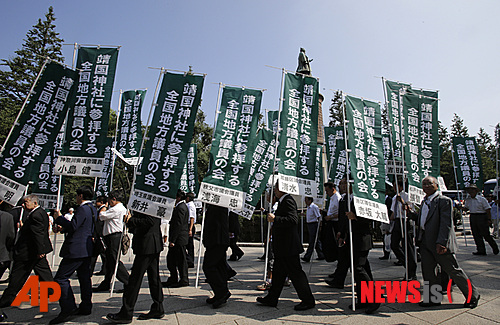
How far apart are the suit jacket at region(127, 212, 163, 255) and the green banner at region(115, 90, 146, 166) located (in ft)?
19.3

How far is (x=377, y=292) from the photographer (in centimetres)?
461

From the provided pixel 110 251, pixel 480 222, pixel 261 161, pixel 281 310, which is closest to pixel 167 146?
pixel 110 251

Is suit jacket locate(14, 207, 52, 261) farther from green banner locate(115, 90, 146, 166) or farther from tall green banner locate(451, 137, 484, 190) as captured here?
tall green banner locate(451, 137, 484, 190)

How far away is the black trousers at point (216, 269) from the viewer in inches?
195

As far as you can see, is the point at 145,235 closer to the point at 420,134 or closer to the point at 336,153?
the point at 420,134

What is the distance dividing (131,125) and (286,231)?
7.57 metres

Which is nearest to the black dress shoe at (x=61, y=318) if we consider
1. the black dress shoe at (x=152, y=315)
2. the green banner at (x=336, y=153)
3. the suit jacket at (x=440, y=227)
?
the black dress shoe at (x=152, y=315)

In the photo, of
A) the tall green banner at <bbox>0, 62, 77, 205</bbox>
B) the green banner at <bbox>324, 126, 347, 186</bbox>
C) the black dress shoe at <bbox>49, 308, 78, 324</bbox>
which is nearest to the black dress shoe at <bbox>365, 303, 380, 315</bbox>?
the black dress shoe at <bbox>49, 308, 78, 324</bbox>

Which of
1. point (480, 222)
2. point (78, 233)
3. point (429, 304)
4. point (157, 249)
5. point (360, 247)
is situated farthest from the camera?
point (480, 222)

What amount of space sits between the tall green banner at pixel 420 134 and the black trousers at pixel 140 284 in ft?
16.4

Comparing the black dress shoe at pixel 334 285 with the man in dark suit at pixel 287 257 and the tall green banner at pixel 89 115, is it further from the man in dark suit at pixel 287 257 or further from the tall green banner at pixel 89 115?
the tall green banner at pixel 89 115

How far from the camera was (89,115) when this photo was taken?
6590 millimetres

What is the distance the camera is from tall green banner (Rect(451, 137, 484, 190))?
11406 mm

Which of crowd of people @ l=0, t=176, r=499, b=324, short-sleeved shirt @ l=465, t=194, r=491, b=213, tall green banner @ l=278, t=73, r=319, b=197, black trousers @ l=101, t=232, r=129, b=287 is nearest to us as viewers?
crowd of people @ l=0, t=176, r=499, b=324
